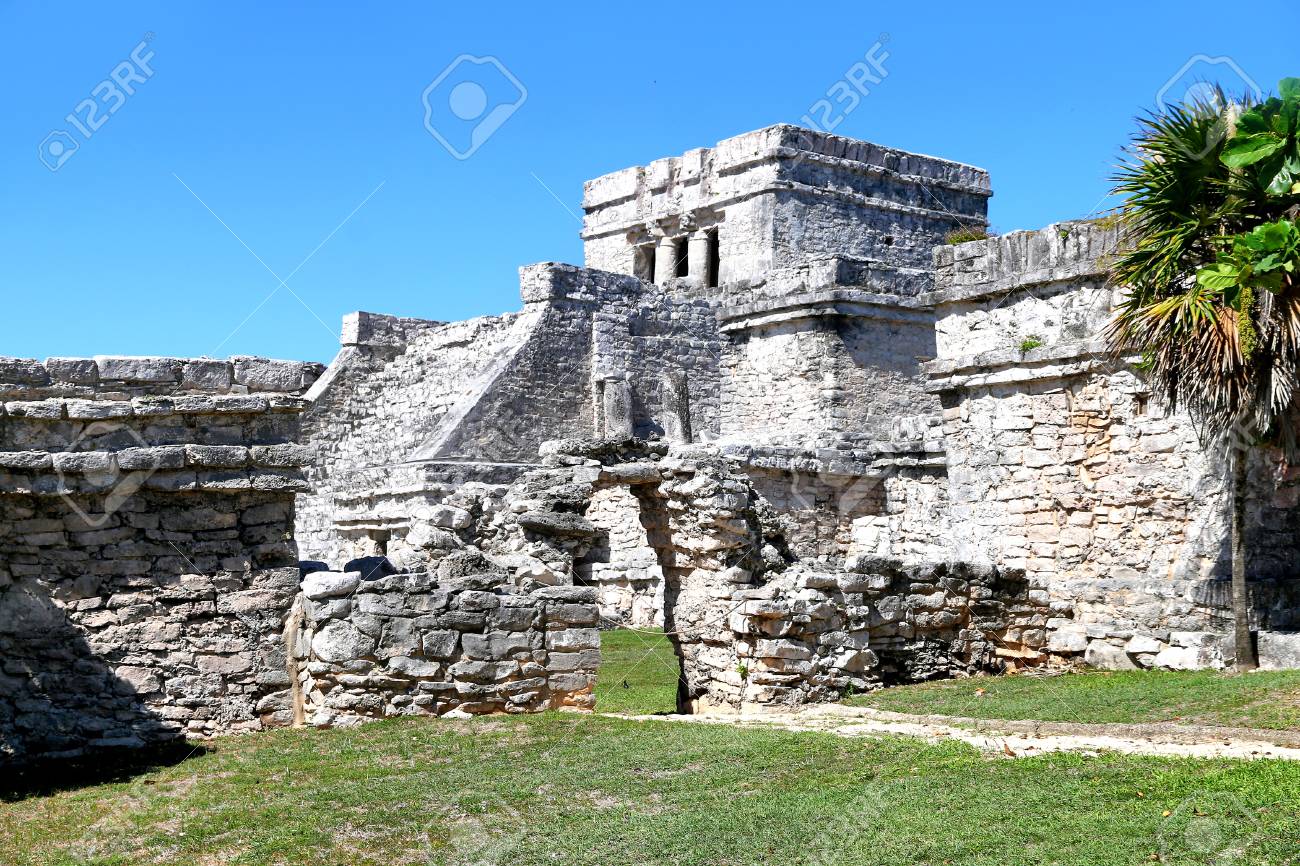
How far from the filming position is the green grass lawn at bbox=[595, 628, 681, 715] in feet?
39.2

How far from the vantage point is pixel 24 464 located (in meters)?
8.45

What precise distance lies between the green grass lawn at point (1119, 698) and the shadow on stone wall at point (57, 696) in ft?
16.9

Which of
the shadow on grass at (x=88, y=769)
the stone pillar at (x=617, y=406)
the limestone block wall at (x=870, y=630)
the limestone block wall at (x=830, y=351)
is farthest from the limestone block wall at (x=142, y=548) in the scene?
the limestone block wall at (x=830, y=351)

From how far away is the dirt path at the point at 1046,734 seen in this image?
7.54 metres

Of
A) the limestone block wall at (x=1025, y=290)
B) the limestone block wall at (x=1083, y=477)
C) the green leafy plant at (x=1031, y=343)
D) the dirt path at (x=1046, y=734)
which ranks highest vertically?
the limestone block wall at (x=1025, y=290)

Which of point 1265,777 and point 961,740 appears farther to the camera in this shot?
point 961,740

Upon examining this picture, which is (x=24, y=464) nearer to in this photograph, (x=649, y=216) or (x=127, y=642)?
(x=127, y=642)

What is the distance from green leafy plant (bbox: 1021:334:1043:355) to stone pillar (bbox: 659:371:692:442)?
33.7ft

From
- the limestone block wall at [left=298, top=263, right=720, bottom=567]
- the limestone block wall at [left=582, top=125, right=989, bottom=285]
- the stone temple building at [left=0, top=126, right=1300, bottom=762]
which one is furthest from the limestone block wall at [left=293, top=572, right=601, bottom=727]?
the limestone block wall at [left=582, top=125, right=989, bottom=285]

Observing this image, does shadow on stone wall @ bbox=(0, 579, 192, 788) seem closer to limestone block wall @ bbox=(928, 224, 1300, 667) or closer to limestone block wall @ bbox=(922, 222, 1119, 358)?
limestone block wall @ bbox=(928, 224, 1300, 667)

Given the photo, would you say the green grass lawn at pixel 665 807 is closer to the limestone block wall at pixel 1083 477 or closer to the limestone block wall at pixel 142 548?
the limestone block wall at pixel 142 548

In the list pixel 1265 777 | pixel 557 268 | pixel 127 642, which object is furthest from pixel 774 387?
pixel 1265 777

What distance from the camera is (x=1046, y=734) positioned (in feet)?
27.3

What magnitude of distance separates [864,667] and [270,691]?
4539 mm
